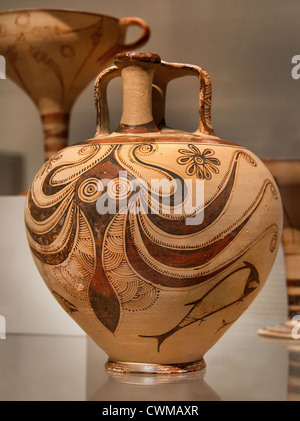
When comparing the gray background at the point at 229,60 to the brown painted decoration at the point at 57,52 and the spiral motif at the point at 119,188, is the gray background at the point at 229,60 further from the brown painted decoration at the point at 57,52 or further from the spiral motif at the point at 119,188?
the spiral motif at the point at 119,188

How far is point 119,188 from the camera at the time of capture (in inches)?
44.2

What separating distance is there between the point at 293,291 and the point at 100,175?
2.27ft

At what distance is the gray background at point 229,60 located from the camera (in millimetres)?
1549

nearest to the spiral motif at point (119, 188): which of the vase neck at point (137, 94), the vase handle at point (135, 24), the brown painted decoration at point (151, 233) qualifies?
the brown painted decoration at point (151, 233)

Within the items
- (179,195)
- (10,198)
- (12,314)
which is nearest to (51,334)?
(12,314)

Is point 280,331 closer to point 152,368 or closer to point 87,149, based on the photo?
point 152,368

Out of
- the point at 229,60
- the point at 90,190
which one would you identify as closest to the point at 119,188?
the point at 90,190

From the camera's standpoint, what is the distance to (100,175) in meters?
1.15

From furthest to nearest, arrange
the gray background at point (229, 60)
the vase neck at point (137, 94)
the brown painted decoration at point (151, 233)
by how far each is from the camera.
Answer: the gray background at point (229, 60)
the vase neck at point (137, 94)
the brown painted decoration at point (151, 233)

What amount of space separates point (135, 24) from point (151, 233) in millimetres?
686

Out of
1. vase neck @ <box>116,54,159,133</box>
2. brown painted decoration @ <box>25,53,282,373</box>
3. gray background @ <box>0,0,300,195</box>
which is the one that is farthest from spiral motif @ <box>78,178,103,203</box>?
gray background @ <box>0,0,300,195</box>

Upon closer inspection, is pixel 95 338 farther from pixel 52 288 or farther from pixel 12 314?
pixel 12 314

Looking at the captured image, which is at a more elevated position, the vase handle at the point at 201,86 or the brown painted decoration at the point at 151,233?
the vase handle at the point at 201,86

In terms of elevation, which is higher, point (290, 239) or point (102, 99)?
point (102, 99)
